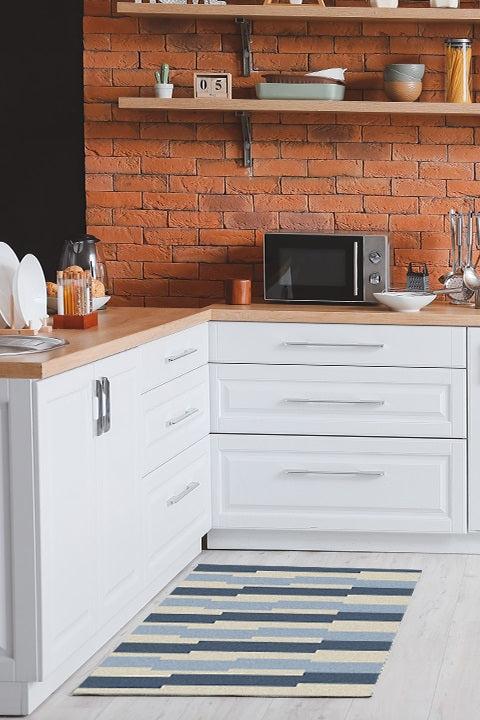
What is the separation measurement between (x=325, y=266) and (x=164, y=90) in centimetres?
89

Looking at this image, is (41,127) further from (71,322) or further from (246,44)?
(71,322)

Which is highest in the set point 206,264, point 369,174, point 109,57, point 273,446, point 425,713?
point 109,57

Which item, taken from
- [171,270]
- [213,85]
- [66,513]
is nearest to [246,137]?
[213,85]

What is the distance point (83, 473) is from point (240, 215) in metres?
2.07

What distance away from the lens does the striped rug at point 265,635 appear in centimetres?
310

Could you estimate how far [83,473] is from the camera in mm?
3055

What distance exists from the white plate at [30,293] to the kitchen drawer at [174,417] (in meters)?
0.37

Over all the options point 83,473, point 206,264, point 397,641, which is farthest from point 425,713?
point 206,264

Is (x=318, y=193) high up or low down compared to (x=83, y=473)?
up

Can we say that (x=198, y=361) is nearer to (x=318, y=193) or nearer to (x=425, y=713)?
(x=318, y=193)

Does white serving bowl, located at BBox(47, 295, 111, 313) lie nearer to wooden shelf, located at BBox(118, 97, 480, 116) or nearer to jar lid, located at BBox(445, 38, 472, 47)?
wooden shelf, located at BBox(118, 97, 480, 116)

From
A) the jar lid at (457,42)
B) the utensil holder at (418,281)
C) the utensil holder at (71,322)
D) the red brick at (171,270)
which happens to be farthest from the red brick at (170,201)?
the utensil holder at (71,322)

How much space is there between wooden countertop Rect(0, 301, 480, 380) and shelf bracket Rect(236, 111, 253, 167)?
0.63 metres

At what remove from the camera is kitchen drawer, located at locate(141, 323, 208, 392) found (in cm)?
366
